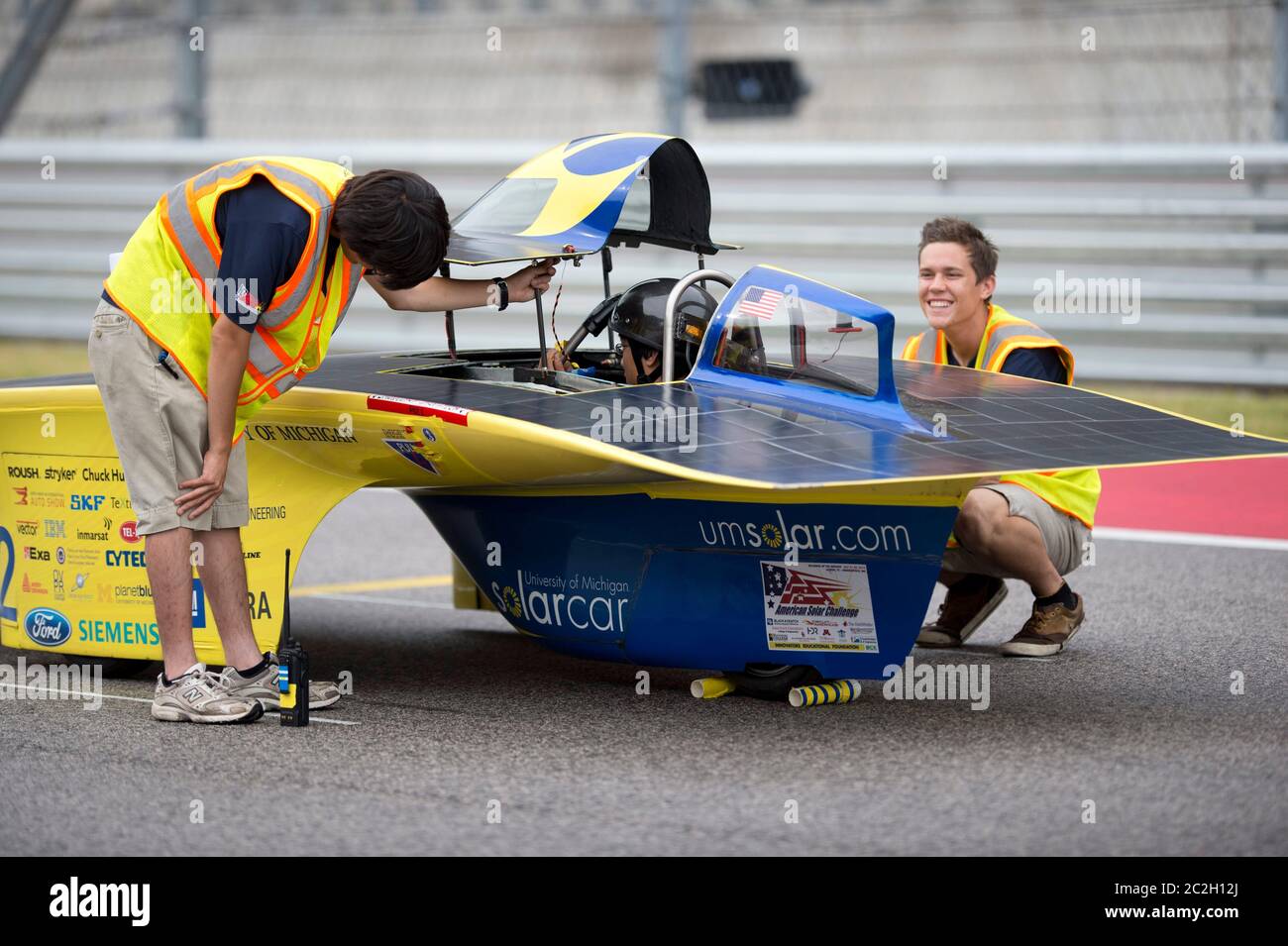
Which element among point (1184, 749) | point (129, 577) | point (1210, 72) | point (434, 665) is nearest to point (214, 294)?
point (129, 577)

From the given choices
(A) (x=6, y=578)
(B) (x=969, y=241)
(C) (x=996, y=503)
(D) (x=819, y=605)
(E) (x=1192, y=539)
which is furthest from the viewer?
(E) (x=1192, y=539)

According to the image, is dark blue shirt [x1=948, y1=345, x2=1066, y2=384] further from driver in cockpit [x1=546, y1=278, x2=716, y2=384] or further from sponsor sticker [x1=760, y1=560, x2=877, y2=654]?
sponsor sticker [x1=760, y1=560, x2=877, y2=654]

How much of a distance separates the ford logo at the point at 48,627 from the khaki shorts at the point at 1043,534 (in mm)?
2983

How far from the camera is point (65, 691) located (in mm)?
5234

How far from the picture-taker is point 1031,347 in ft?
18.7

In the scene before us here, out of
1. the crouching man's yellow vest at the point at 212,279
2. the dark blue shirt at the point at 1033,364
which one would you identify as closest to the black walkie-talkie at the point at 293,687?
the crouching man's yellow vest at the point at 212,279

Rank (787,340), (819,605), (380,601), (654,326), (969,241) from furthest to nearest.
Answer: (380,601) < (969,241) < (654,326) < (787,340) < (819,605)

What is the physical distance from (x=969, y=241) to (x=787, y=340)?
4.47ft

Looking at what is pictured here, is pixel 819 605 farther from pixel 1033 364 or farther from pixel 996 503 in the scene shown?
pixel 1033 364

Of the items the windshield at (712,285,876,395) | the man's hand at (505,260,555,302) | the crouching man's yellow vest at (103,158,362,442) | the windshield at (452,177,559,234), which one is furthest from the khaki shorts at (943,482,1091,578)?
the crouching man's yellow vest at (103,158,362,442)

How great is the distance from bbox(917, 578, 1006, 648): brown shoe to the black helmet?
151 centimetres

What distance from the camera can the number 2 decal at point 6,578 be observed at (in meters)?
5.54

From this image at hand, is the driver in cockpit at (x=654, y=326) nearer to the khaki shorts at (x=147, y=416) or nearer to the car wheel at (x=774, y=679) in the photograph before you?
the car wheel at (x=774, y=679)
